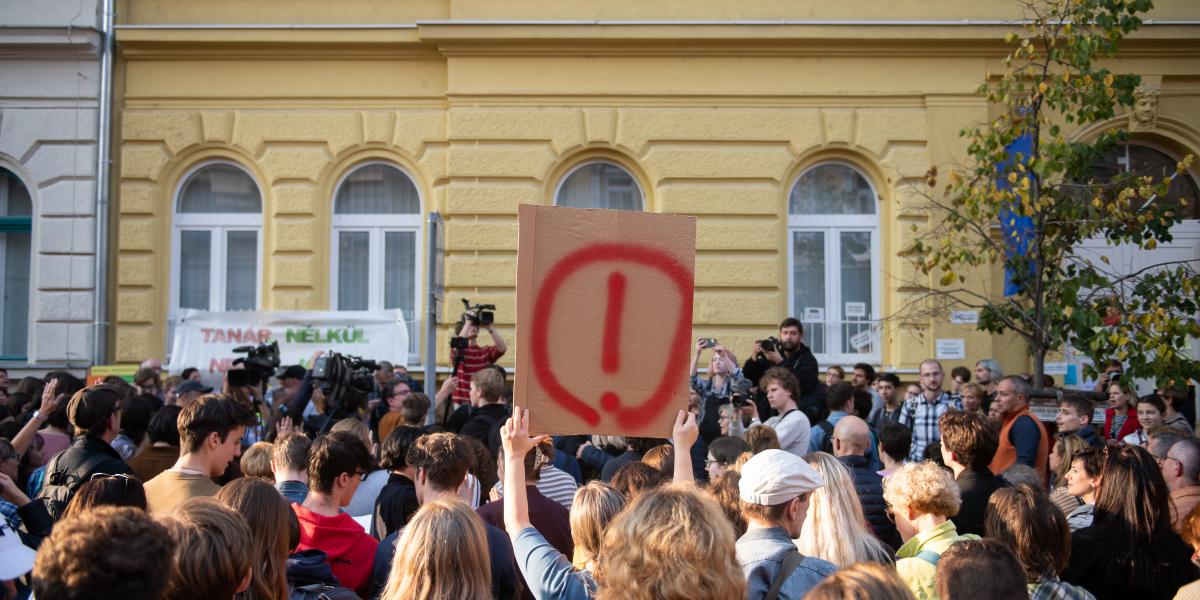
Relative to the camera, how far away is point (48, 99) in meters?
14.1

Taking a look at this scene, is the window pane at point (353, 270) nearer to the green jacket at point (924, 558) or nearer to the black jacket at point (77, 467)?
the black jacket at point (77, 467)

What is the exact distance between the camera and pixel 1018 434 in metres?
7.63

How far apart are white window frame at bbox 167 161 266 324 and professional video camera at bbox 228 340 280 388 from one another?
436cm

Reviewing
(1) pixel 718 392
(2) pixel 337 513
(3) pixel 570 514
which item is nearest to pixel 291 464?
(2) pixel 337 513

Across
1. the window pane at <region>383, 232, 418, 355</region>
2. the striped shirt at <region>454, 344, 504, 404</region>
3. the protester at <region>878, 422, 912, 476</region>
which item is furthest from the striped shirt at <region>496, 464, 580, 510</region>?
the window pane at <region>383, 232, 418, 355</region>

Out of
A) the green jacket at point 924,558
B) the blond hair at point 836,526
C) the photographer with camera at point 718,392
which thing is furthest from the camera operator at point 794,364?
the blond hair at point 836,526

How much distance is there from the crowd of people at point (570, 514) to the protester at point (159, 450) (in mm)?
11

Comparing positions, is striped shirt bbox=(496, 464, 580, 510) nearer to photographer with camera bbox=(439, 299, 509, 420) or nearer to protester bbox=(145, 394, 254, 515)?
protester bbox=(145, 394, 254, 515)

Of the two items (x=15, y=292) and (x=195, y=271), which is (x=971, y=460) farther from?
(x=15, y=292)

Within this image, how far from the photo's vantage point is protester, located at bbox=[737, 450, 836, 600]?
3391 millimetres

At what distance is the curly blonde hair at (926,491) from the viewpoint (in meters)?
4.25

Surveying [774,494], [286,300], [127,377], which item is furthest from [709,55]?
[774,494]

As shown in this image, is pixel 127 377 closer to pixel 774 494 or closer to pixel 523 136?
pixel 523 136

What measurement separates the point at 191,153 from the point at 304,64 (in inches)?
71.1
